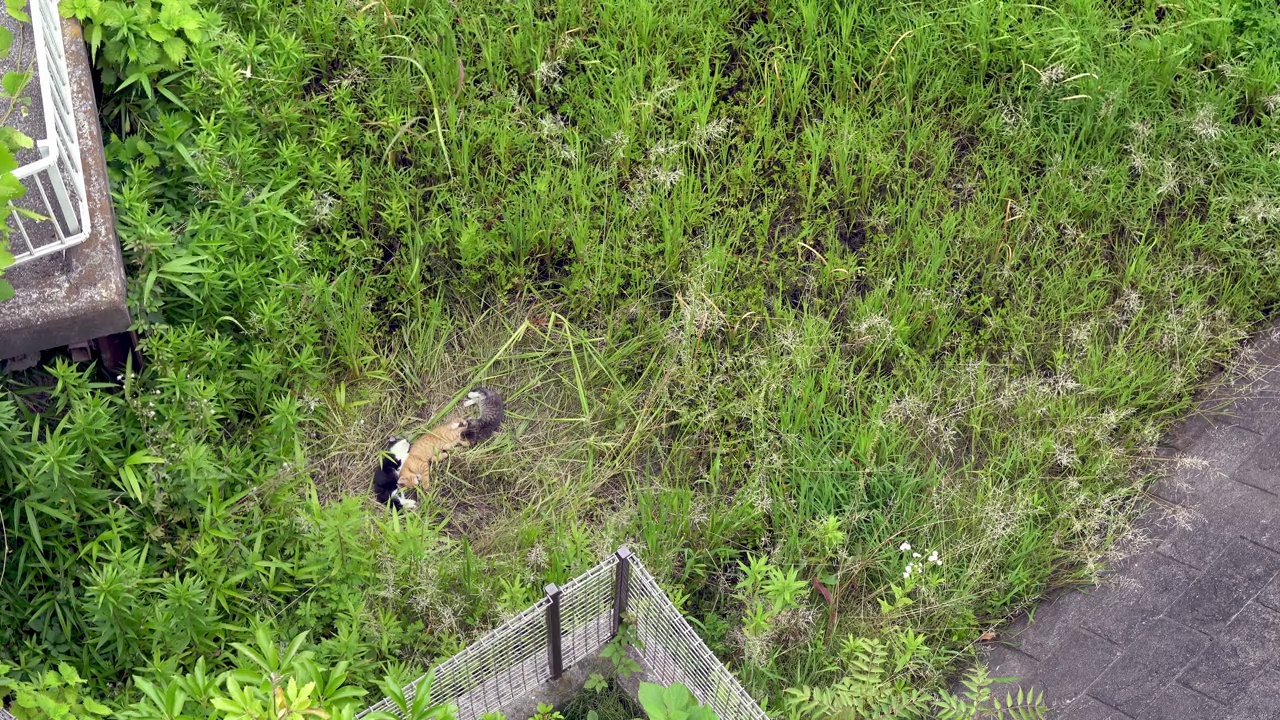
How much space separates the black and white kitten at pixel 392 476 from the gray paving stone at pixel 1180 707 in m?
2.88

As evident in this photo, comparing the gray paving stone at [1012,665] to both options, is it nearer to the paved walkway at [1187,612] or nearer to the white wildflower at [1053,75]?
the paved walkway at [1187,612]

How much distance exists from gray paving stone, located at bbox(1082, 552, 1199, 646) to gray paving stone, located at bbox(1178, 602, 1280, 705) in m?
0.21

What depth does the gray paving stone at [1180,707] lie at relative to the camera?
391cm

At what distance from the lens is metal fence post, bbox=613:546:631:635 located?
3318 mm

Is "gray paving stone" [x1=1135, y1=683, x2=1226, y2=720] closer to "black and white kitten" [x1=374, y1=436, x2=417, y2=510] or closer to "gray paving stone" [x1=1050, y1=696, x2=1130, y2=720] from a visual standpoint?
"gray paving stone" [x1=1050, y1=696, x2=1130, y2=720]

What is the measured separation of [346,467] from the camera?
429cm

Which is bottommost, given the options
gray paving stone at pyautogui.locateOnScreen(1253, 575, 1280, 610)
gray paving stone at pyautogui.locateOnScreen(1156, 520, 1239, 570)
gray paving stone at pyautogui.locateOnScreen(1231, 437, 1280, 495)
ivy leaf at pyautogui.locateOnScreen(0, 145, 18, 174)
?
gray paving stone at pyautogui.locateOnScreen(1253, 575, 1280, 610)

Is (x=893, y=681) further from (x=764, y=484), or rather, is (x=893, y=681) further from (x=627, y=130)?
(x=627, y=130)

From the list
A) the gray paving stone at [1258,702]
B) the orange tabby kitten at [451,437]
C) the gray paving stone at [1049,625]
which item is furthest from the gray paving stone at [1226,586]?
the orange tabby kitten at [451,437]

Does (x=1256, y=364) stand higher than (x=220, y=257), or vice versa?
(x=220, y=257)

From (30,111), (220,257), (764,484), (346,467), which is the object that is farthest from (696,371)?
(30,111)

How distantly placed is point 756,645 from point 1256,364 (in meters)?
2.70

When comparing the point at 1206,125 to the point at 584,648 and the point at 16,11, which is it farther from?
the point at 16,11

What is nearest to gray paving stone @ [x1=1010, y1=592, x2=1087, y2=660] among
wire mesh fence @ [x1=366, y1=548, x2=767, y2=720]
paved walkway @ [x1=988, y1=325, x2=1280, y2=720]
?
paved walkway @ [x1=988, y1=325, x2=1280, y2=720]
